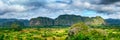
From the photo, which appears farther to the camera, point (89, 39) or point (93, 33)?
point (93, 33)

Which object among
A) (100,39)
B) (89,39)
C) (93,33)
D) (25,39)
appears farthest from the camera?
(25,39)

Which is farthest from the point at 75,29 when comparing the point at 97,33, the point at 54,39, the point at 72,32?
the point at 54,39

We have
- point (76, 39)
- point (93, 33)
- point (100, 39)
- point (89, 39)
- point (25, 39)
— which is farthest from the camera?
point (25, 39)

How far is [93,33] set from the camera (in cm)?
11438

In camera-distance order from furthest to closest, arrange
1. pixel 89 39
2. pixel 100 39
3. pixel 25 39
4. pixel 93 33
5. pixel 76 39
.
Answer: pixel 25 39, pixel 93 33, pixel 100 39, pixel 76 39, pixel 89 39

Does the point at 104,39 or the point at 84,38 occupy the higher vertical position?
the point at 84,38

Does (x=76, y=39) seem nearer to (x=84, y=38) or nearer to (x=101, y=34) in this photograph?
(x=84, y=38)

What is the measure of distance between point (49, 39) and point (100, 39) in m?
57.2

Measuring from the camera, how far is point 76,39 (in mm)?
83938

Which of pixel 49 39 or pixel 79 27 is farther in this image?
pixel 49 39

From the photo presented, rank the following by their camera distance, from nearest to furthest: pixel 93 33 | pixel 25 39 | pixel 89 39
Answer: pixel 89 39 → pixel 93 33 → pixel 25 39

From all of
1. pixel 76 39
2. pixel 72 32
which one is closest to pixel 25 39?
pixel 72 32

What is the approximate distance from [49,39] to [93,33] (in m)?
46.5

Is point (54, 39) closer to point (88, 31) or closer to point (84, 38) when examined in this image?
point (88, 31)
